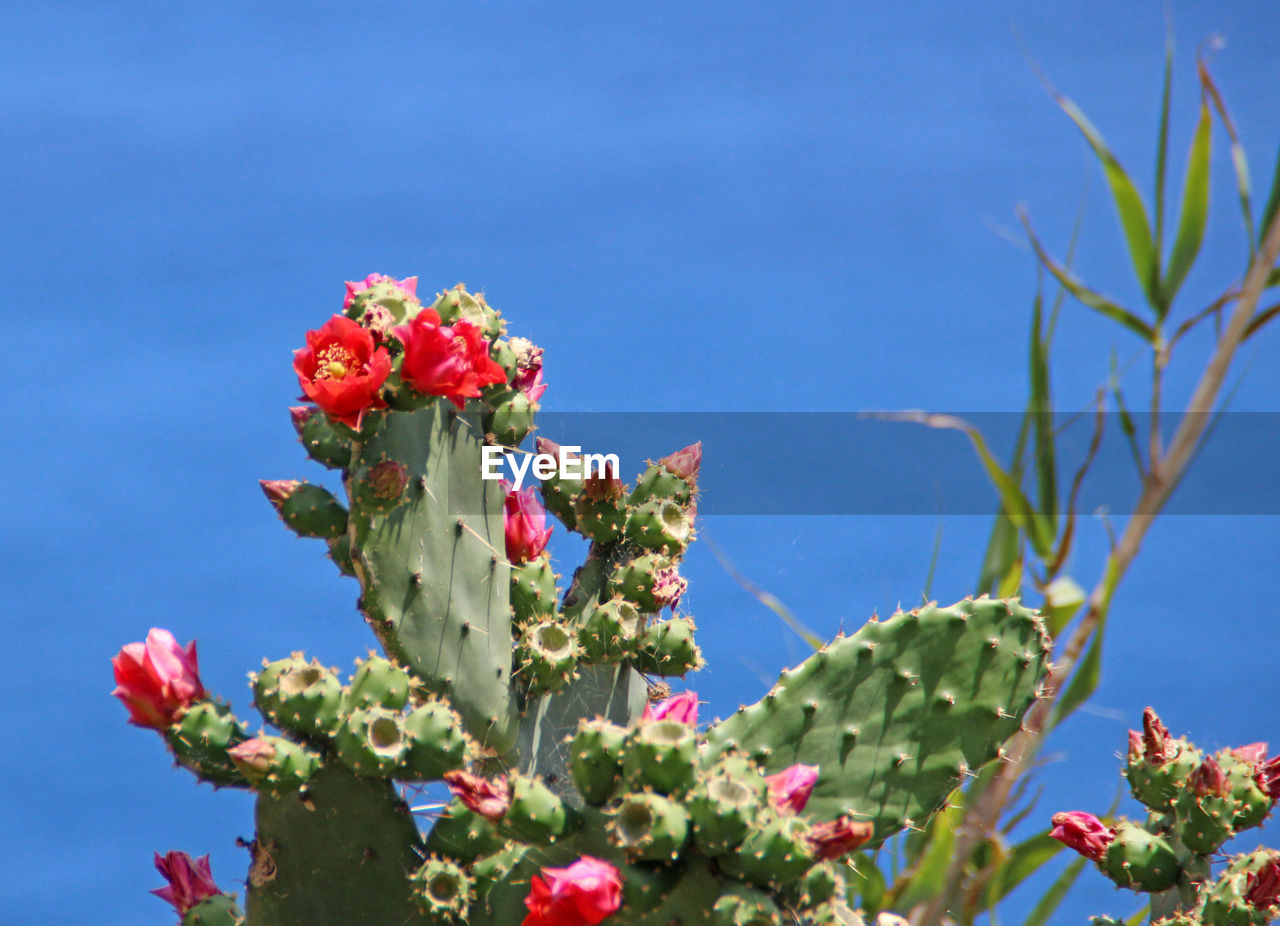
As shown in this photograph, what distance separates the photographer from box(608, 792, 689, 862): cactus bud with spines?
0.96m

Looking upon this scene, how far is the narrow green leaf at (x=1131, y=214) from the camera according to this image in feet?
7.58

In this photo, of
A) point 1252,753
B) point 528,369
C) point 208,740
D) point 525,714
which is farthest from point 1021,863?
point 208,740

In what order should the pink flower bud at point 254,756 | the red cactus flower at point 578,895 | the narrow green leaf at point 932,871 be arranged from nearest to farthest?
1. the red cactus flower at point 578,895
2. the pink flower bud at point 254,756
3. the narrow green leaf at point 932,871

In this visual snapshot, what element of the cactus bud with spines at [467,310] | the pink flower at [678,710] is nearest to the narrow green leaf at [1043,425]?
the cactus bud with spines at [467,310]

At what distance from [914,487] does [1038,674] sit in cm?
92

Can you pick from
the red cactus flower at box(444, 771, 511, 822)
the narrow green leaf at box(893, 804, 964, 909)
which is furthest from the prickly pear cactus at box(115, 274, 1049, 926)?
the narrow green leaf at box(893, 804, 964, 909)

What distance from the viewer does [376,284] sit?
1.31 meters

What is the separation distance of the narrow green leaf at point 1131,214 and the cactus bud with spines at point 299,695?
1.71 metres

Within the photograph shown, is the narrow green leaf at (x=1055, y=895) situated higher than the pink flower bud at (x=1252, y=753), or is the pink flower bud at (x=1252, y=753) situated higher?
the narrow green leaf at (x=1055, y=895)

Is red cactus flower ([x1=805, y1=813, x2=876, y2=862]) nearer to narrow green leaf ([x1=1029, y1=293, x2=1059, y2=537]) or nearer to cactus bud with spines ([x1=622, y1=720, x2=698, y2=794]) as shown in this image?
cactus bud with spines ([x1=622, y1=720, x2=698, y2=794])

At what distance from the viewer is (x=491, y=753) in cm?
135

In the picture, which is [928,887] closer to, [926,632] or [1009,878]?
[1009,878]

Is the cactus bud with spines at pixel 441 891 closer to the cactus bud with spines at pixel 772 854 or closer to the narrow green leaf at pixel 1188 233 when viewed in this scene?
the cactus bud with spines at pixel 772 854

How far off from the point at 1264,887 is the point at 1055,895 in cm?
104
